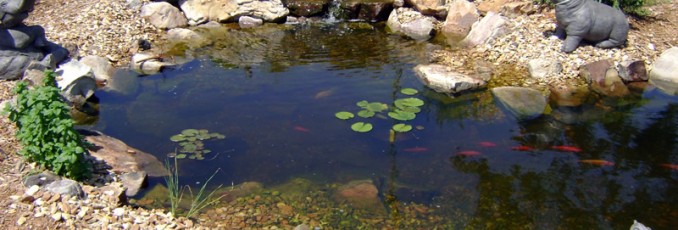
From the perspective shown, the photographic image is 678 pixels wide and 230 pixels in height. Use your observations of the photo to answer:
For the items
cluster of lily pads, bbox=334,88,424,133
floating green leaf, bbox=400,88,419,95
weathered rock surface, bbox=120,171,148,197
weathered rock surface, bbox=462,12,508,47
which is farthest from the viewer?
A: weathered rock surface, bbox=462,12,508,47

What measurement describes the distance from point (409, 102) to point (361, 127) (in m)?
0.93

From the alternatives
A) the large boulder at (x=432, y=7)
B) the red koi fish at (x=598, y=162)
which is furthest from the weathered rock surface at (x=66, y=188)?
the large boulder at (x=432, y=7)

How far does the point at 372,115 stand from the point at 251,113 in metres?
1.45

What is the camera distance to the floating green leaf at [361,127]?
20.6 feet

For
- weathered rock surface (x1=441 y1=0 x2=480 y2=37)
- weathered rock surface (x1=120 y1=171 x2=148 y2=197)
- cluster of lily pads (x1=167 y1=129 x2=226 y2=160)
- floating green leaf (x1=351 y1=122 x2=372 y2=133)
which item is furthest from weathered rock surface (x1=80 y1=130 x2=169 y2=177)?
weathered rock surface (x1=441 y1=0 x2=480 y2=37)

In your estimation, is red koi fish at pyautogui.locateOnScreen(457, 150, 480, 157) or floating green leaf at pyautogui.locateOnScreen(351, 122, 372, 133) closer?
red koi fish at pyautogui.locateOnScreen(457, 150, 480, 157)

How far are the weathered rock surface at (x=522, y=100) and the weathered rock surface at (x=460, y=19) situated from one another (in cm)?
244

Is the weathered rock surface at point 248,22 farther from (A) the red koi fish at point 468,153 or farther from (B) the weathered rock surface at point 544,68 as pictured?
(A) the red koi fish at point 468,153

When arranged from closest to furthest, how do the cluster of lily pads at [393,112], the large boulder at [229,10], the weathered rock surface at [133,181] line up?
the weathered rock surface at [133,181]
the cluster of lily pads at [393,112]
the large boulder at [229,10]

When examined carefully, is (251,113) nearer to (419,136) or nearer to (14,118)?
(419,136)

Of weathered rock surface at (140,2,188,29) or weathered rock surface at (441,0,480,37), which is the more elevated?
weathered rock surface at (441,0,480,37)

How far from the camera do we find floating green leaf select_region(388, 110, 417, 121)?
6.53 metres

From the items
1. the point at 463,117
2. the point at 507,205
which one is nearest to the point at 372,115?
the point at 463,117

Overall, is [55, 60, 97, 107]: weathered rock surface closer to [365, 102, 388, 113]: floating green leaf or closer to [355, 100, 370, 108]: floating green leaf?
[355, 100, 370, 108]: floating green leaf
